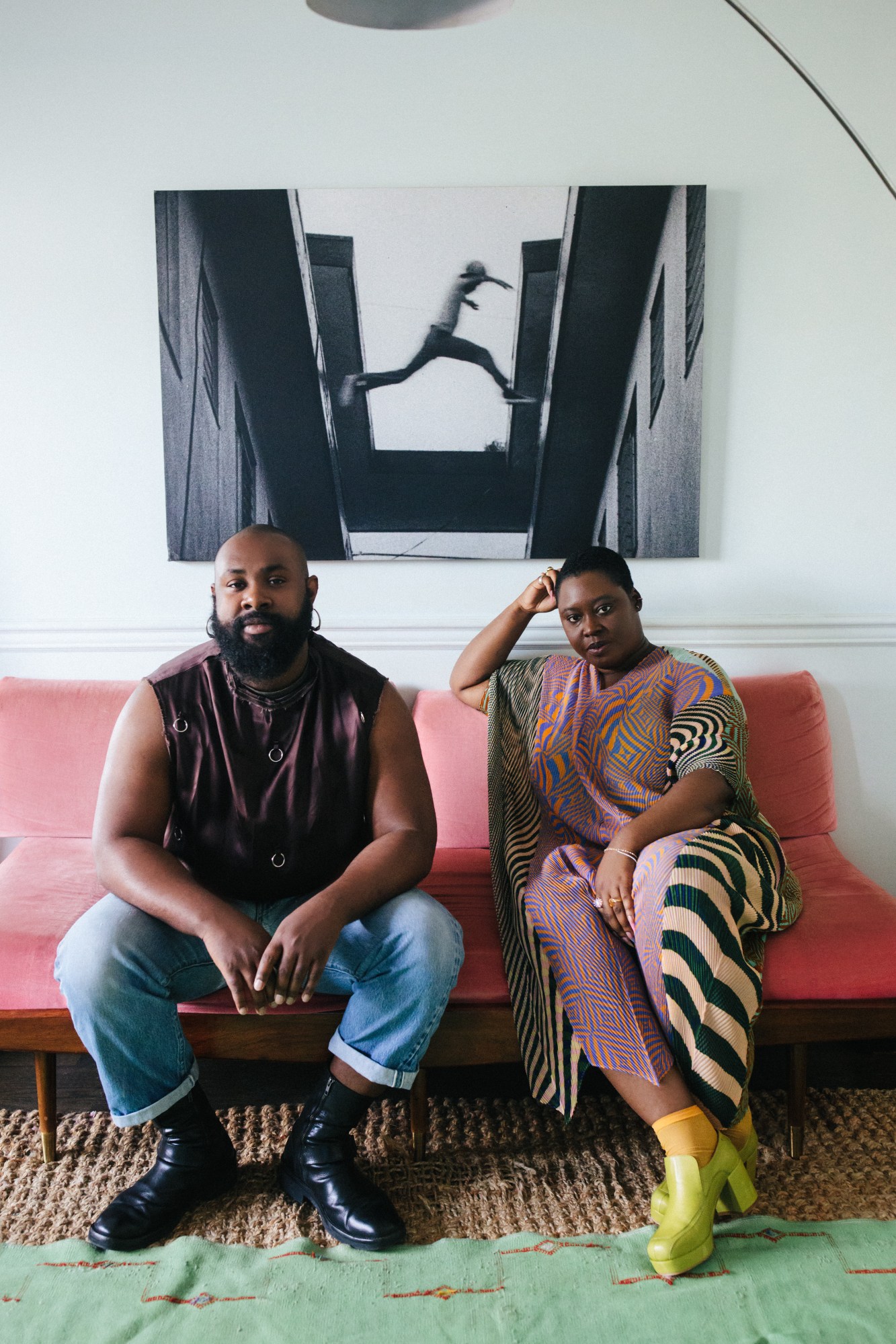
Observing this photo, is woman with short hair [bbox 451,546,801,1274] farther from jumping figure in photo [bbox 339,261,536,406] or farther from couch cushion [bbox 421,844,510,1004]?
jumping figure in photo [bbox 339,261,536,406]

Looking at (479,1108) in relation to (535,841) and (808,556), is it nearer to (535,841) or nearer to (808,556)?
(535,841)

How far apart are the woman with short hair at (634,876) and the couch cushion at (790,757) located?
290 mm

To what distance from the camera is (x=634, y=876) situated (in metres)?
1.81

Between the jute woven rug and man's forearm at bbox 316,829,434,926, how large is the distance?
50cm

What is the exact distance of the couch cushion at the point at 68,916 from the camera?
5.77 ft

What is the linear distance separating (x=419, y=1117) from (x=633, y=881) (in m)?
0.58

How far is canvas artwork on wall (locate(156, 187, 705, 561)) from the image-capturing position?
237 centimetres

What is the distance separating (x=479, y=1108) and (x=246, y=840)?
0.73m

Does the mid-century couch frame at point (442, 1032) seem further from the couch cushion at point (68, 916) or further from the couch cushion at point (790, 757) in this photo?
the couch cushion at point (790, 757)

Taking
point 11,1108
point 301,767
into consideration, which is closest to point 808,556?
point 301,767

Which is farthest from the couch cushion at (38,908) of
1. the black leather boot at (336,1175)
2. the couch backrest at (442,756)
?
the black leather boot at (336,1175)

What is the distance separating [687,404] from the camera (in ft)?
7.98

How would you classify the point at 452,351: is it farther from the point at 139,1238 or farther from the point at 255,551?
the point at 139,1238

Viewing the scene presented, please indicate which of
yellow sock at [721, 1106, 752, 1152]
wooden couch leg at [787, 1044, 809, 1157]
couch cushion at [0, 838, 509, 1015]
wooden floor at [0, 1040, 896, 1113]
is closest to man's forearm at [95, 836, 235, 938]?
couch cushion at [0, 838, 509, 1015]
